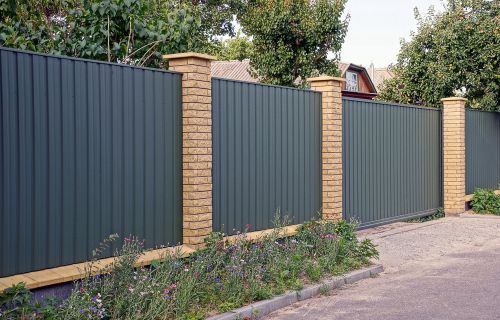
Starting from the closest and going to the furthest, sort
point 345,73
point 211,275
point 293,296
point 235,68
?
point 211,275
point 293,296
point 345,73
point 235,68

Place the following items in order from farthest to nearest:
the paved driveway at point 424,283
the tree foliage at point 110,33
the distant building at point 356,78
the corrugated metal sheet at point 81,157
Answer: the distant building at point 356,78, the tree foliage at point 110,33, the paved driveway at point 424,283, the corrugated metal sheet at point 81,157

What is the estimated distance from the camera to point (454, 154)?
48.4 feet

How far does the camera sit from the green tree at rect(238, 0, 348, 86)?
67.7ft

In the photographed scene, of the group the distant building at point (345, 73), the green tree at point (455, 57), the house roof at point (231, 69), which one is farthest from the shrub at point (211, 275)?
the house roof at point (231, 69)

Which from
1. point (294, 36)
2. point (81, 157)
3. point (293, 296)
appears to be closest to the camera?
point (81, 157)

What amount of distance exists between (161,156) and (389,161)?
246 inches

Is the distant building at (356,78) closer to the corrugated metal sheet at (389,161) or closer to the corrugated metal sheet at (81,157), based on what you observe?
the corrugated metal sheet at (389,161)

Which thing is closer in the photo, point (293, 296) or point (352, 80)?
point (293, 296)

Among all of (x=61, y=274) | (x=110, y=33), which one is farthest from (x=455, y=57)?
(x=61, y=274)

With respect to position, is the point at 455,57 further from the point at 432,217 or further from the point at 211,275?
the point at 211,275

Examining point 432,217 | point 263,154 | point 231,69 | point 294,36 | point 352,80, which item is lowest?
point 432,217

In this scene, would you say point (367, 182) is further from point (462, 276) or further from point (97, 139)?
point (97, 139)

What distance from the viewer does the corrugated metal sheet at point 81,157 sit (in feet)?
19.9

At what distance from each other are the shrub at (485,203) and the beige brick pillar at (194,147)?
9319 mm
